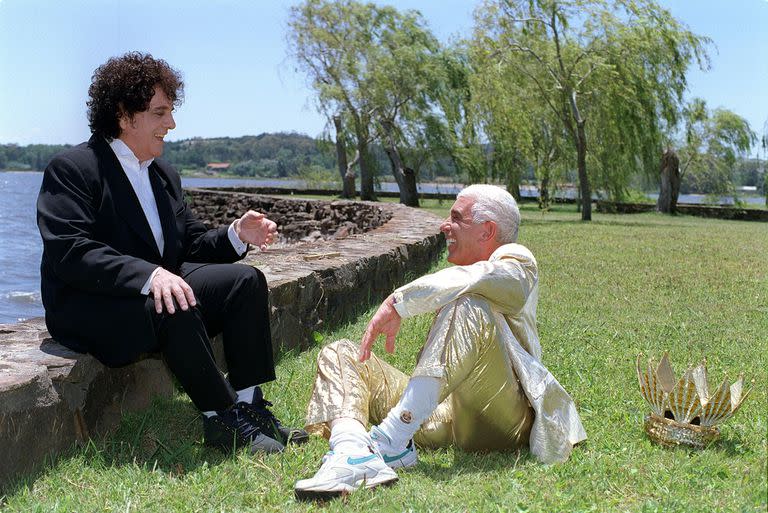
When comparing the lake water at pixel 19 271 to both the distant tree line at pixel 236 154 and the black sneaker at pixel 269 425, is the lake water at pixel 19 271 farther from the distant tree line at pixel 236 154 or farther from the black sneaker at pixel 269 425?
the distant tree line at pixel 236 154

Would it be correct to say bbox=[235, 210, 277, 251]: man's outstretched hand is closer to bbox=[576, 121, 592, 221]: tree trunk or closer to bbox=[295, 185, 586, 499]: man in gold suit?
→ bbox=[295, 185, 586, 499]: man in gold suit

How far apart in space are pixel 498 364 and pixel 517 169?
1094 inches

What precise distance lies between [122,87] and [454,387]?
1726 millimetres

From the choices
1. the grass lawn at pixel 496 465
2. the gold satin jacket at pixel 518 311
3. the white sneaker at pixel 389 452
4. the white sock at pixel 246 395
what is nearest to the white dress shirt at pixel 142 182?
the white sock at pixel 246 395

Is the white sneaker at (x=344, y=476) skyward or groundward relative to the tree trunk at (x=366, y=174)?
groundward

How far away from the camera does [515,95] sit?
78.3ft

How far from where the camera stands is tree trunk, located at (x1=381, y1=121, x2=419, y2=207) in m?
30.5

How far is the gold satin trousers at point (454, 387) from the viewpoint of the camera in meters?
2.95

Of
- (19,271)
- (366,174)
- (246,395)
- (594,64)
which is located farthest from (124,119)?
(366,174)

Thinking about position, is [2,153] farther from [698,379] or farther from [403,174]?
[698,379]

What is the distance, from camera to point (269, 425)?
3354 millimetres

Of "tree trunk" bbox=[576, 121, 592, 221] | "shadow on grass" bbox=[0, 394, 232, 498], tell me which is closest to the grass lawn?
"shadow on grass" bbox=[0, 394, 232, 498]

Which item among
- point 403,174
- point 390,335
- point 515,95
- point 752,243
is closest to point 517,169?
point 403,174

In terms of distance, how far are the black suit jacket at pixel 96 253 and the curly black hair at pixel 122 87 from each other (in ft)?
0.28
